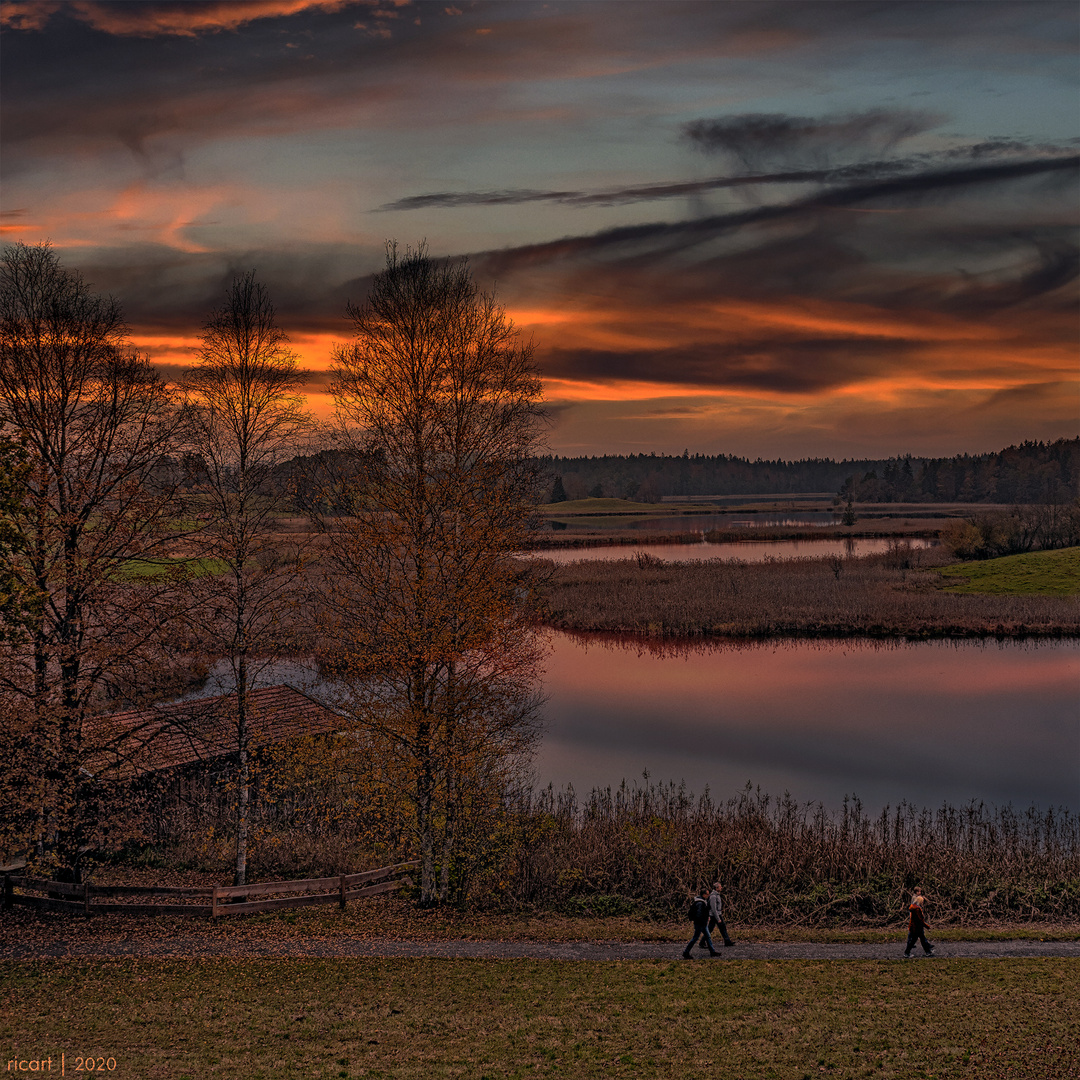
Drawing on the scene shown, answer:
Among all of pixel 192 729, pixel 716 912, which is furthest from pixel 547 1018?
pixel 192 729

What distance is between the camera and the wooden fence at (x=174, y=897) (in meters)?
22.6

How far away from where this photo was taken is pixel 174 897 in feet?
78.2

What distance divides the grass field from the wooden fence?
7446 centimetres

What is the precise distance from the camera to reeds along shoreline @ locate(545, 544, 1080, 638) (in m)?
69.5

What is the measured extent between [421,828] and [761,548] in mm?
115783

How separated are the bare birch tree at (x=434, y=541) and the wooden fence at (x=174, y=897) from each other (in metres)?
2.90

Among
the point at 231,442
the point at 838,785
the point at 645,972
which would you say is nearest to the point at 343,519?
the point at 231,442

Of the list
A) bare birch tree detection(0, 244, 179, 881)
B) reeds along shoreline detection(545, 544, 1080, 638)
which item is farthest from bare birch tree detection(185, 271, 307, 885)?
reeds along shoreline detection(545, 544, 1080, 638)

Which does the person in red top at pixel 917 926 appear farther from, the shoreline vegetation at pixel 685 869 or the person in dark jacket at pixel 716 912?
the person in dark jacket at pixel 716 912

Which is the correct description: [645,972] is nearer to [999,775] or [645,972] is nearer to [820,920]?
[820,920]

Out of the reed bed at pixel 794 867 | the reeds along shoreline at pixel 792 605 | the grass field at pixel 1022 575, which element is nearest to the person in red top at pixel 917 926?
the reed bed at pixel 794 867

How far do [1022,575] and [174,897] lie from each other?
287ft

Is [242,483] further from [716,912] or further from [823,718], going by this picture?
[823,718]

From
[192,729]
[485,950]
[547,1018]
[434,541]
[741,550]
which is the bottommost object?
[485,950]
